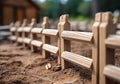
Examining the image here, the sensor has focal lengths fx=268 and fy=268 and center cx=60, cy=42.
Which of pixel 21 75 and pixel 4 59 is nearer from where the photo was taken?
pixel 21 75

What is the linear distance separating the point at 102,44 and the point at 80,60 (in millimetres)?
860

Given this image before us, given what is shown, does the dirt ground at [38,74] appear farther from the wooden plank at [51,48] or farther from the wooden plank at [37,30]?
the wooden plank at [37,30]

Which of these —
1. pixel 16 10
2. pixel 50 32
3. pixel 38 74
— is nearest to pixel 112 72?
pixel 38 74

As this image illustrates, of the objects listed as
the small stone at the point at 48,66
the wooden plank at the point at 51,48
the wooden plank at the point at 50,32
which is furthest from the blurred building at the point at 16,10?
the small stone at the point at 48,66

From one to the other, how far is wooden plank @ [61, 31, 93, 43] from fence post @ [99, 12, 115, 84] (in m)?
0.37

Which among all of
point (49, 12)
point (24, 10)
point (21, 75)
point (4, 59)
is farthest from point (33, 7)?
point (49, 12)

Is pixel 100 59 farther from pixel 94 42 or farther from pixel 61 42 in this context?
pixel 61 42

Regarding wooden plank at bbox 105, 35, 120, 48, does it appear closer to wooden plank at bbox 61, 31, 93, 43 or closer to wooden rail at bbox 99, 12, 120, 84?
wooden rail at bbox 99, 12, 120, 84

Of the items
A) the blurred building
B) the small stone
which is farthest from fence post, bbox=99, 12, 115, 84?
the blurred building

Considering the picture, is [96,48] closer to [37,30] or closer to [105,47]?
[105,47]

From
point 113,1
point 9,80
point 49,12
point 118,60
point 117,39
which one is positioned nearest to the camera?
point 117,39

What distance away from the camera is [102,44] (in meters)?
4.16

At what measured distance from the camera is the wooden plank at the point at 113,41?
3.80 meters

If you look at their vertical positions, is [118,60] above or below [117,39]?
below
